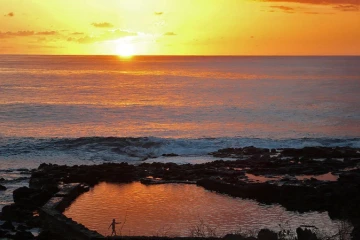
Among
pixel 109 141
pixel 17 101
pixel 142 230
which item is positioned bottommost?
pixel 142 230

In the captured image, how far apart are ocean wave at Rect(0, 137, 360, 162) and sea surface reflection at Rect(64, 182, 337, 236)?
12478 mm

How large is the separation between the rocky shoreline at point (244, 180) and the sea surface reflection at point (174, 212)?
31.3 inches

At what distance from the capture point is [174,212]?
22.9m

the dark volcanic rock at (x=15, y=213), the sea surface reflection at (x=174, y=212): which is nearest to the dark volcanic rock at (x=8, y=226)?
the dark volcanic rock at (x=15, y=213)

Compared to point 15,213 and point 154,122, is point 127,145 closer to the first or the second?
point 154,122

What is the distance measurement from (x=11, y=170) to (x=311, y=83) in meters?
94.4

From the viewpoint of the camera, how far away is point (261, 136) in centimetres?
4956

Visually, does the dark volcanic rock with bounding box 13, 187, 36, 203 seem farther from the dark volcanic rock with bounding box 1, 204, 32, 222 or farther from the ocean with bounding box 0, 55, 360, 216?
the dark volcanic rock with bounding box 1, 204, 32, 222

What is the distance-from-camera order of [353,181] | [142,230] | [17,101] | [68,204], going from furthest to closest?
[17,101] < [353,181] < [68,204] < [142,230]

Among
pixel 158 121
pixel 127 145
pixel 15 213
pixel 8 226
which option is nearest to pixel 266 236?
pixel 8 226

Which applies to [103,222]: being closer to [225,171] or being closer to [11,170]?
[225,171]

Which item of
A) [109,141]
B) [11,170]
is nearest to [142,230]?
[11,170]

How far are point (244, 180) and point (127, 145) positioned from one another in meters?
16.7

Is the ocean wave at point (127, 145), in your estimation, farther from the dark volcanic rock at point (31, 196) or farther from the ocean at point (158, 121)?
the dark volcanic rock at point (31, 196)
